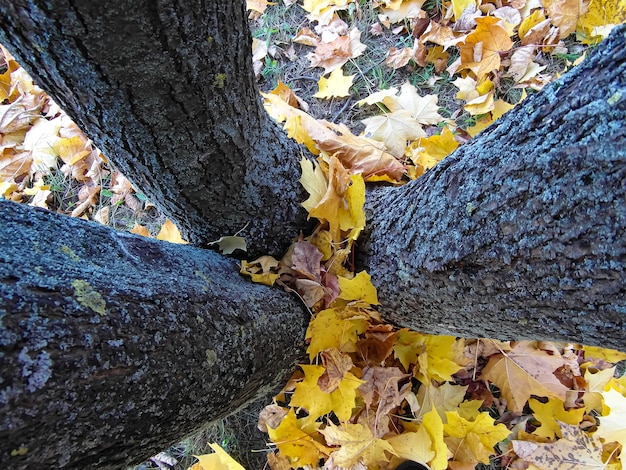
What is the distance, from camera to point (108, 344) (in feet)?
2.36

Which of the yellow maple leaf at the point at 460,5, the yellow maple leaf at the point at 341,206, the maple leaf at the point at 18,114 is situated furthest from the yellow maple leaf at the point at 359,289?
the maple leaf at the point at 18,114

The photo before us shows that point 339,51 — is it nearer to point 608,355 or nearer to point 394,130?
point 394,130

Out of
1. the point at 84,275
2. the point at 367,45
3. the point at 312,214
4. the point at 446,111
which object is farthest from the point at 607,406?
the point at 367,45

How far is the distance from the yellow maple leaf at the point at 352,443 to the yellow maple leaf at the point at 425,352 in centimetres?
29

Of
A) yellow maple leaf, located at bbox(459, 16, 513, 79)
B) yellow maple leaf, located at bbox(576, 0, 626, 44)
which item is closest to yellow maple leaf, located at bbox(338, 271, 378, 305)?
yellow maple leaf, located at bbox(459, 16, 513, 79)

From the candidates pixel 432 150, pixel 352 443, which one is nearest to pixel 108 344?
pixel 352 443

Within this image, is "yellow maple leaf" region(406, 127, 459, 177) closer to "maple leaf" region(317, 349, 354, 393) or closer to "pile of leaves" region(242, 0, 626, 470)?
"pile of leaves" region(242, 0, 626, 470)

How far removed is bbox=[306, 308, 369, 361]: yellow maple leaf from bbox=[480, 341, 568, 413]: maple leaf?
588 millimetres

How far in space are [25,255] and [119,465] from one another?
0.38 metres

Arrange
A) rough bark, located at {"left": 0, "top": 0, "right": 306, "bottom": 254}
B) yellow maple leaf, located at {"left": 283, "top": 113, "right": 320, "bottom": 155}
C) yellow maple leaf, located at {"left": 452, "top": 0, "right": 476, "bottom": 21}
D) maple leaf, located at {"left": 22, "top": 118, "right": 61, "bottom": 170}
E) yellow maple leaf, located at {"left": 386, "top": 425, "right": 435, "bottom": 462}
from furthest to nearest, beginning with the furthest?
maple leaf, located at {"left": 22, "top": 118, "right": 61, "bottom": 170} → yellow maple leaf, located at {"left": 452, "top": 0, "right": 476, "bottom": 21} → yellow maple leaf, located at {"left": 283, "top": 113, "right": 320, "bottom": 155} → yellow maple leaf, located at {"left": 386, "top": 425, "right": 435, "bottom": 462} → rough bark, located at {"left": 0, "top": 0, "right": 306, "bottom": 254}

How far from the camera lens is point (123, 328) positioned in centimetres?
76

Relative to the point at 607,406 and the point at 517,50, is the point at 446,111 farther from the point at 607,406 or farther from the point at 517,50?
the point at 607,406

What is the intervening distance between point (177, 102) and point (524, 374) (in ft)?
4.93

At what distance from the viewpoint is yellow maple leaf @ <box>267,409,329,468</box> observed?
1509mm
